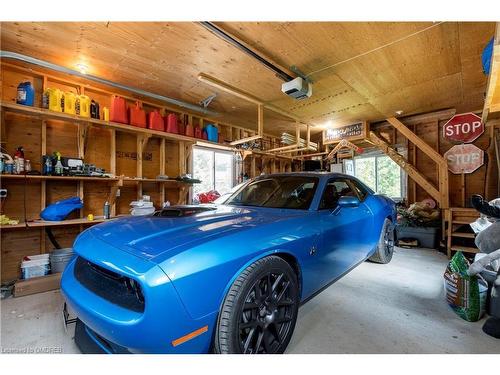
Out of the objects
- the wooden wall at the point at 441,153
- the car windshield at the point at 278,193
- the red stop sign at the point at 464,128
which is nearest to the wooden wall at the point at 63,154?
the car windshield at the point at 278,193

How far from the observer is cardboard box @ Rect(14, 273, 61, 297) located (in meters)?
2.39

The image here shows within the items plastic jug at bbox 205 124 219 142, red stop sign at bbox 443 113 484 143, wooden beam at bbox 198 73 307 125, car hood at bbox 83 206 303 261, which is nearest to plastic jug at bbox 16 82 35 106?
wooden beam at bbox 198 73 307 125

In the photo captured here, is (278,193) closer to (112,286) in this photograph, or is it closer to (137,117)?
(112,286)

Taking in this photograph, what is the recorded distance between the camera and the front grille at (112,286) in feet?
3.44

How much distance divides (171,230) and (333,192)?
1760 mm

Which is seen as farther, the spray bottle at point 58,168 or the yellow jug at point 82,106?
the yellow jug at point 82,106

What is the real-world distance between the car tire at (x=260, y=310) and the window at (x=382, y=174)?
18.2ft

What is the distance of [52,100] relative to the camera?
283 centimetres

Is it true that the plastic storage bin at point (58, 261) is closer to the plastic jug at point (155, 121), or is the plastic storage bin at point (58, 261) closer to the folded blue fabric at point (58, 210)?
the folded blue fabric at point (58, 210)

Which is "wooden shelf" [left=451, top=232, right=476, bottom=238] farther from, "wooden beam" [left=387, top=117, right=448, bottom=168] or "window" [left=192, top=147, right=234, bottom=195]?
"window" [left=192, top=147, right=234, bottom=195]

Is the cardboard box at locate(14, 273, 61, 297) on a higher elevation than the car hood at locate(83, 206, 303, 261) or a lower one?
lower

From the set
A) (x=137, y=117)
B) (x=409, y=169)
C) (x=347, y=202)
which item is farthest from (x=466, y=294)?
(x=137, y=117)

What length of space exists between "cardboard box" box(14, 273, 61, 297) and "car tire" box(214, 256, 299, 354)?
2.48m

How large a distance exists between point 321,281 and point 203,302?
116 cm
